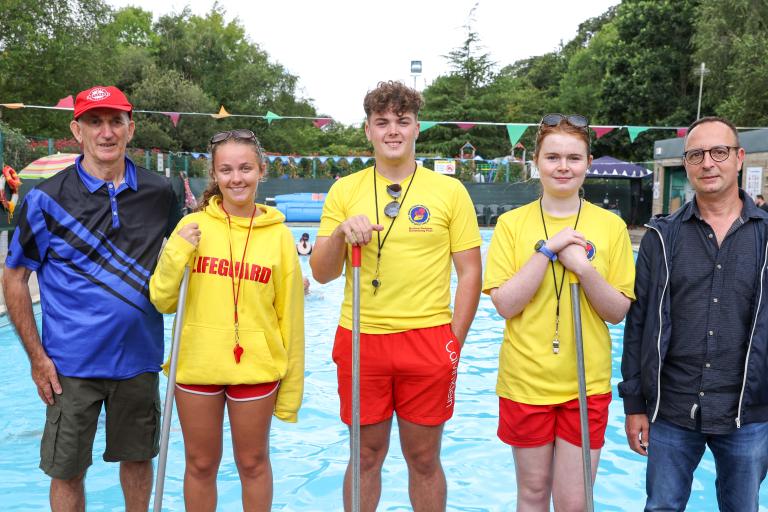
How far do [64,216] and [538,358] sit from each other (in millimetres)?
1899

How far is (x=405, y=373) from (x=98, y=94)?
5.48 feet

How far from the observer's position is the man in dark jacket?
2322 millimetres

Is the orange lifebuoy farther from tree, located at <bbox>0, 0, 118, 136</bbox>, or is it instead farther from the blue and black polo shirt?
tree, located at <bbox>0, 0, 118, 136</bbox>

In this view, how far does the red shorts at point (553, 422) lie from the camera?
2.44m

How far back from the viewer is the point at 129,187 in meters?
2.79

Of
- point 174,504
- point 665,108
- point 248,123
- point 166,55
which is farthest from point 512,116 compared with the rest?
point 174,504

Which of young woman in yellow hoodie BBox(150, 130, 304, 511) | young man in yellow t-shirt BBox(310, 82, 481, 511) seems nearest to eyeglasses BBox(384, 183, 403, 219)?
young man in yellow t-shirt BBox(310, 82, 481, 511)

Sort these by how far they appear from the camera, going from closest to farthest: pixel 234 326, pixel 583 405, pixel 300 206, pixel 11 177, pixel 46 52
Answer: pixel 583 405, pixel 234 326, pixel 11 177, pixel 300 206, pixel 46 52

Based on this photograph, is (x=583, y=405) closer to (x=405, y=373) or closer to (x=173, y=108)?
(x=405, y=373)

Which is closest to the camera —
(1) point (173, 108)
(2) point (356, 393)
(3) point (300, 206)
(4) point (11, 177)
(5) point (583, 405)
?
(5) point (583, 405)

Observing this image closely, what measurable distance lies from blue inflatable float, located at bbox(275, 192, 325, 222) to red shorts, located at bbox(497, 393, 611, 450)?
62.8 ft

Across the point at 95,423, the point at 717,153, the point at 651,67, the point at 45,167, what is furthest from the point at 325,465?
the point at 651,67

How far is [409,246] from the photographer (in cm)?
260

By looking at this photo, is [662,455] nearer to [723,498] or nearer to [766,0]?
[723,498]
